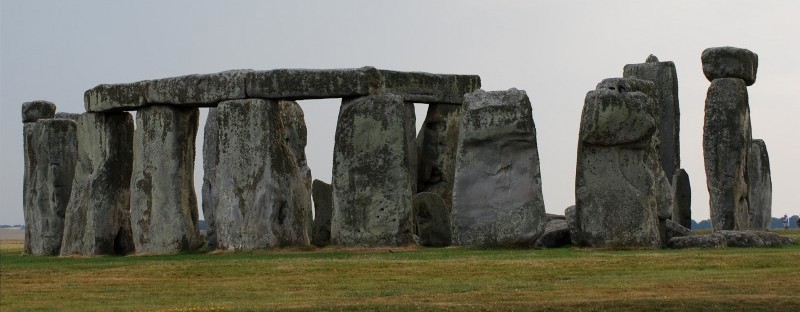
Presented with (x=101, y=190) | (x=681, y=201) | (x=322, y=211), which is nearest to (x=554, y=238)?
(x=322, y=211)

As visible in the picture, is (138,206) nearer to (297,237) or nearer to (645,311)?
(297,237)

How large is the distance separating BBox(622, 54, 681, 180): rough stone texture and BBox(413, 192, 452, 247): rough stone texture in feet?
19.5

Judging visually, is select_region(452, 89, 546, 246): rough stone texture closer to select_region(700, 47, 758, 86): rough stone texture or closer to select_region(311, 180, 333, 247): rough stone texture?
select_region(311, 180, 333, 247): rough stone texture

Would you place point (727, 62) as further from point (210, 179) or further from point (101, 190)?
point (101, 190)

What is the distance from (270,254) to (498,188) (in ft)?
13.2

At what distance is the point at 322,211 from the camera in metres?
36.8

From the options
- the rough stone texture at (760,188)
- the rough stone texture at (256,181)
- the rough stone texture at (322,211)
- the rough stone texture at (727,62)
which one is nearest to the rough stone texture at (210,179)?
the rough stone texture at (256,181)

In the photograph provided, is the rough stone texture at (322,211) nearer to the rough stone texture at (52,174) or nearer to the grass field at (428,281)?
the rough stone texture at (52,174)

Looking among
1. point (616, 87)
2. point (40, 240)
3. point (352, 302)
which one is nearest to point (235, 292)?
point (352, 302)

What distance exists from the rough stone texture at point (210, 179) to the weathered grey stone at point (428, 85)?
3.53m

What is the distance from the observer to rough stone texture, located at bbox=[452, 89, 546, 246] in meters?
31.3

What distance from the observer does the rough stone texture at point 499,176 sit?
31.3 meters

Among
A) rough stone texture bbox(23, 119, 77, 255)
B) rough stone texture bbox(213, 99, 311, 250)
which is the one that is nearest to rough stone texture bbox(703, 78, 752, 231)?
rough stone texture bbox(213, 99, 311, 250)

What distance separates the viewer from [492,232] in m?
31.4
